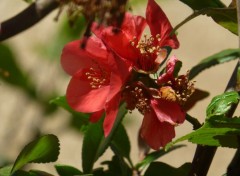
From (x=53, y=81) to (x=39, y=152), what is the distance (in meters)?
0.45

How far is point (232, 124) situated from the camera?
60 centimetres

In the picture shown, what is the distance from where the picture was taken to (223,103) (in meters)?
0.64

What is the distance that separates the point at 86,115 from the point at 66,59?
0.63 feet

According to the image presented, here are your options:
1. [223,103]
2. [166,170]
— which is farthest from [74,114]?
[223,103]

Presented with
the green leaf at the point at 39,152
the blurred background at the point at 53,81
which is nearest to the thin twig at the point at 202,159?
the green leaf at the point at 39,152

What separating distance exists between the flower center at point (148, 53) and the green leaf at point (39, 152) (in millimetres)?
110

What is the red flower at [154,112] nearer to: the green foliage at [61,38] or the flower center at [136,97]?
the flower center at [136,97]

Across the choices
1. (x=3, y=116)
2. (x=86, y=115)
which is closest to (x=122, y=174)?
(x=86, y=115)

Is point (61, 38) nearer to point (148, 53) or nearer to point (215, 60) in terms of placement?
point (215, 60)

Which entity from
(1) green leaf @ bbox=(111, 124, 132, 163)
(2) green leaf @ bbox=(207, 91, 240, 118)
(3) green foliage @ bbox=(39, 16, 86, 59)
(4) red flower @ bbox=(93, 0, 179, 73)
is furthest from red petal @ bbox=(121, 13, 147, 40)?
(3) green foliage @ bbox=(39, 16, 86, 59)

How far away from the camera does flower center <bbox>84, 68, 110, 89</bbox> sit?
68 centimetres

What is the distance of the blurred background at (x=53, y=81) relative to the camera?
3.47 feet

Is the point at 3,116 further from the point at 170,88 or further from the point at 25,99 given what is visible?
the point at 170,88

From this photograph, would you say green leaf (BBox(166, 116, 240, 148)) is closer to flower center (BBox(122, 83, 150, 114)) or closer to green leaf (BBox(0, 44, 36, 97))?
flower center (BBox(122, 83, 150, 114))
